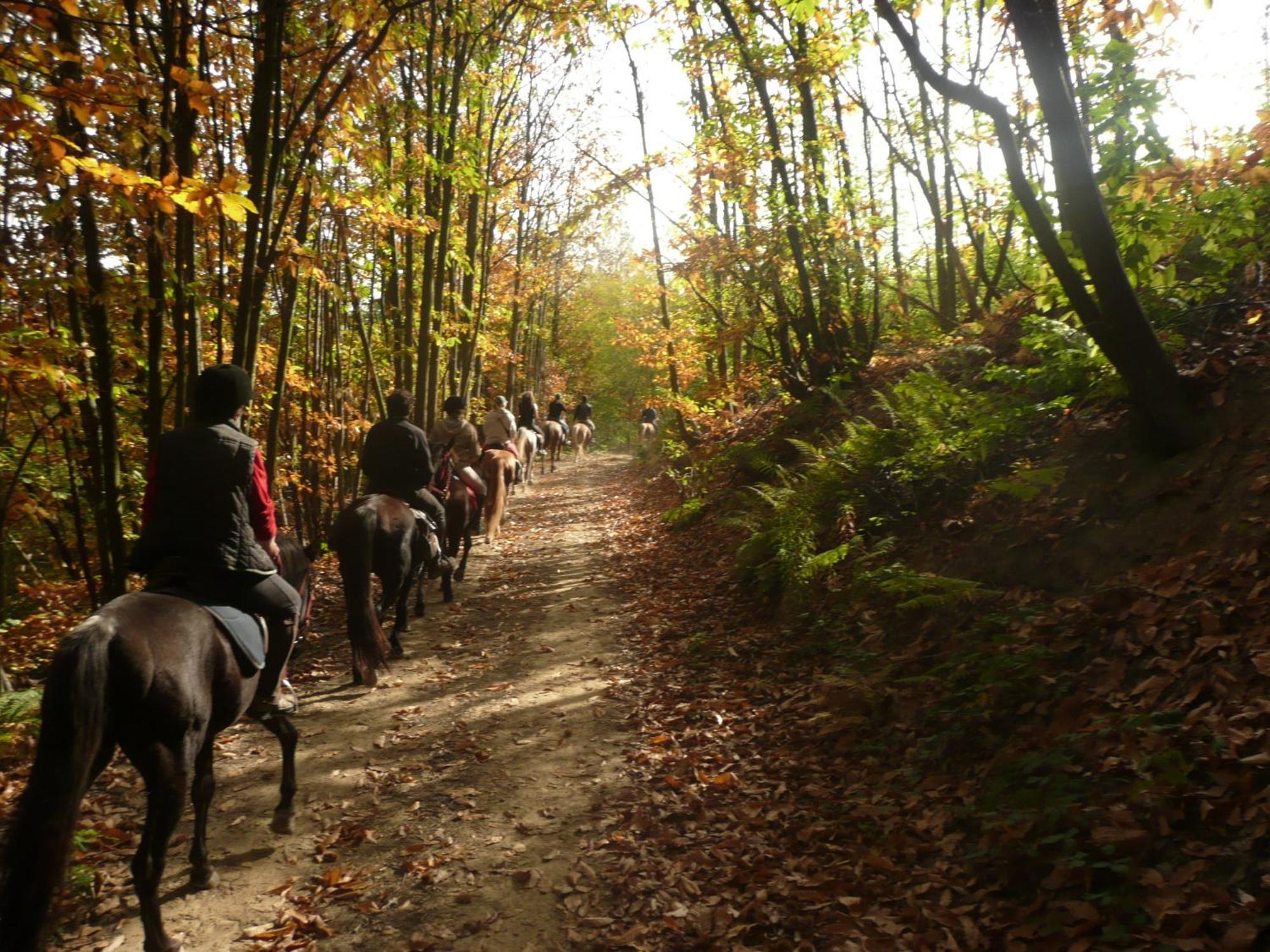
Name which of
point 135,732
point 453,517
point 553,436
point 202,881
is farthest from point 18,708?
point 553,436

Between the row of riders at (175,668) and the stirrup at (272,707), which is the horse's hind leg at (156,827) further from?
the stirrup at (272,707)

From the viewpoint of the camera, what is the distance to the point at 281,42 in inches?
260

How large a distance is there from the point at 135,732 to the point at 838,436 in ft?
29.8

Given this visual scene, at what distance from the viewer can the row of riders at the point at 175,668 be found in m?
2.94

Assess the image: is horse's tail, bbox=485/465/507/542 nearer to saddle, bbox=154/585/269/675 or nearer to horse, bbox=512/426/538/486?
horse, bbox=512/426/538/486

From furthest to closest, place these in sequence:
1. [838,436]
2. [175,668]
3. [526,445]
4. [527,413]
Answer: [527,413]
[526,445]
[838,436]
[175,668]

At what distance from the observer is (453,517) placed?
11117 millimetres

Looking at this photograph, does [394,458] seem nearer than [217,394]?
No

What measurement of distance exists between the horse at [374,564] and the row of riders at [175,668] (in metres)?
0.97

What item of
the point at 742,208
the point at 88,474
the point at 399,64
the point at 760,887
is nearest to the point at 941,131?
the point at 742,208

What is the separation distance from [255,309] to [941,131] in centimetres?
1006

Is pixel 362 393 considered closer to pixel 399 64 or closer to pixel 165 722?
pixel 399 64

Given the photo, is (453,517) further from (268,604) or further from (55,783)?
(55,783)

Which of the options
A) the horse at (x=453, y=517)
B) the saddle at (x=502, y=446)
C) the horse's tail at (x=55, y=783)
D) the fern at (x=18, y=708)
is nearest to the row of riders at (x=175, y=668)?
the horse's tail at (x=55, y=783)
